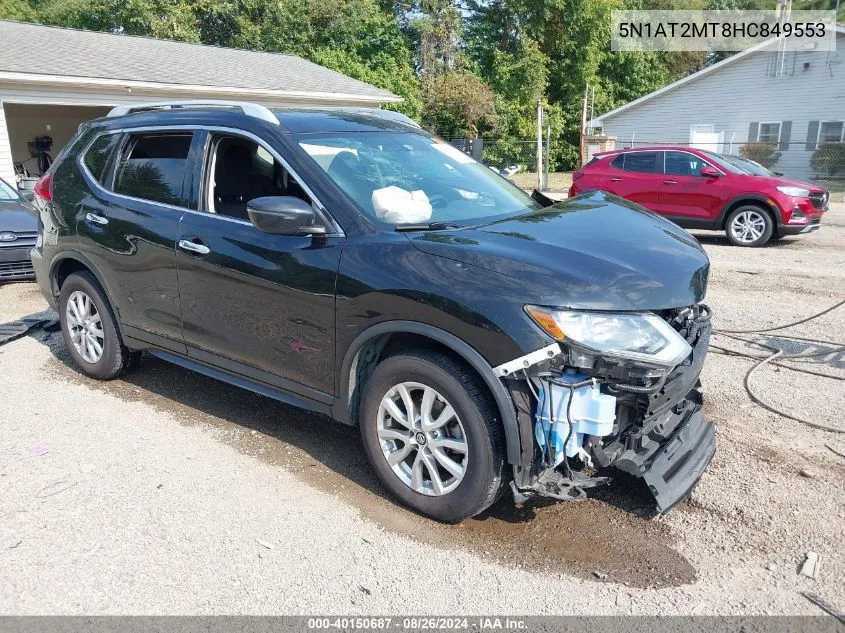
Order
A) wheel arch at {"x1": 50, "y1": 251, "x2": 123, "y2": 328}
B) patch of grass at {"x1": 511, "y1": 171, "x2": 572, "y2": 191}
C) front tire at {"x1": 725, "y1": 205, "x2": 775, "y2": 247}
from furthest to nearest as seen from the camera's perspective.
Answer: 1. patch of grass at {"x1": 511, "y1": 171, "x2": 572, "y2": 191}
2. front tire at {"x1": 725, "y1": 205, "x2": 775, "y2": 247}
3. wheel arch at {"x1": 50, "y1": 251, "x2": 123, "y2": 328}

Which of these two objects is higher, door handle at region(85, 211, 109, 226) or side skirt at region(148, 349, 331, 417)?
door handle at region(85, 211, 109, 226)

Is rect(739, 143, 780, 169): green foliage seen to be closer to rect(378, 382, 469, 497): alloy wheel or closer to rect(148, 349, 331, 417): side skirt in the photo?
rect(148, 349, 331, 417): side skirt

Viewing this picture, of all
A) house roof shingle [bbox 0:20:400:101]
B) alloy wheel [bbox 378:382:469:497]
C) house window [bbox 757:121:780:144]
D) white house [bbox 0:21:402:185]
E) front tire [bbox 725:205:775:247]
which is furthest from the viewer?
house window [bbox 757:121:780:144]

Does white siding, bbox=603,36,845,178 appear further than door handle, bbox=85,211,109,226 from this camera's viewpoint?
Yes

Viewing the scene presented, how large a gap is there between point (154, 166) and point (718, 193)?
392 inches

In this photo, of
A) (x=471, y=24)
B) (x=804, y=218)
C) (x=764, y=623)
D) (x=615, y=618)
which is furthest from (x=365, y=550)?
(x=471, y=24)

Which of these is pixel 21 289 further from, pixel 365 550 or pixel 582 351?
pixel 582 351

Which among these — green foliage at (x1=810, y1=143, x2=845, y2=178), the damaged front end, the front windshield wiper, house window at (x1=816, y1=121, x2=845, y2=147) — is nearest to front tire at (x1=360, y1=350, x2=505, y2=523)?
the damaged front end

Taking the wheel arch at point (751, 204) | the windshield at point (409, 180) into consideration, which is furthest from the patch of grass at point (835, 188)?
the windshield at point (409, 180)

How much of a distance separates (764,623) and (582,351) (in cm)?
123

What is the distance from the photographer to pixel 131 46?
64.0ft

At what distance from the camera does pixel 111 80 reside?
1542 centimetres

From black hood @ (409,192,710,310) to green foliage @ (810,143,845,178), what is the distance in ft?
79.8

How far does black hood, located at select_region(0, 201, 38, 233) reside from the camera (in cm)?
848
